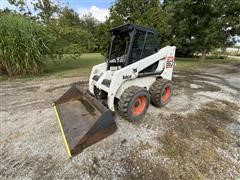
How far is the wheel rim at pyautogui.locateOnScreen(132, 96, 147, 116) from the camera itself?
9.86 feet

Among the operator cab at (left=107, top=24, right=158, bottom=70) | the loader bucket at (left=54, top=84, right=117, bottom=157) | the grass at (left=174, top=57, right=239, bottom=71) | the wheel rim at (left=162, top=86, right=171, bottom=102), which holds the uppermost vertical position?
the operator cab at (left=107, top=24, right=158, bottom=70)

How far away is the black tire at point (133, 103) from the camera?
2.70m

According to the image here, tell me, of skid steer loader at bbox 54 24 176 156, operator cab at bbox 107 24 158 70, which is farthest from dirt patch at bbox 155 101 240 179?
operator cab at bbox 107 24 158 70

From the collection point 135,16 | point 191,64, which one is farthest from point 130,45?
point 191,64

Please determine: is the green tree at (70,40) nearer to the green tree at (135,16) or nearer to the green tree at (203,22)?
the green tree at (135,16)

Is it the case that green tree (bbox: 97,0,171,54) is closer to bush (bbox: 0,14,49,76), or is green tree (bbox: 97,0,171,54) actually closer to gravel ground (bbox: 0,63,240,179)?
bush (bbox: 0,14,49,76)

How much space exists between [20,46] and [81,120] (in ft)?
18.7

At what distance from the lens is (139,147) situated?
7.61 feet

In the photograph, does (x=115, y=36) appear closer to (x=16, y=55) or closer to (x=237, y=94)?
(x=237, y=94)

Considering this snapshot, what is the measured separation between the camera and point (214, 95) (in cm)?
464

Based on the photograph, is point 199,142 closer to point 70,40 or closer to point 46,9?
point 70,40

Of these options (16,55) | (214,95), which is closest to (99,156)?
(214,95)

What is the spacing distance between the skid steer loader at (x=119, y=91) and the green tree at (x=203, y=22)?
10.5 metres

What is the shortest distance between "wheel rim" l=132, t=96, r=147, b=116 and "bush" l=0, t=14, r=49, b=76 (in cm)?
585
